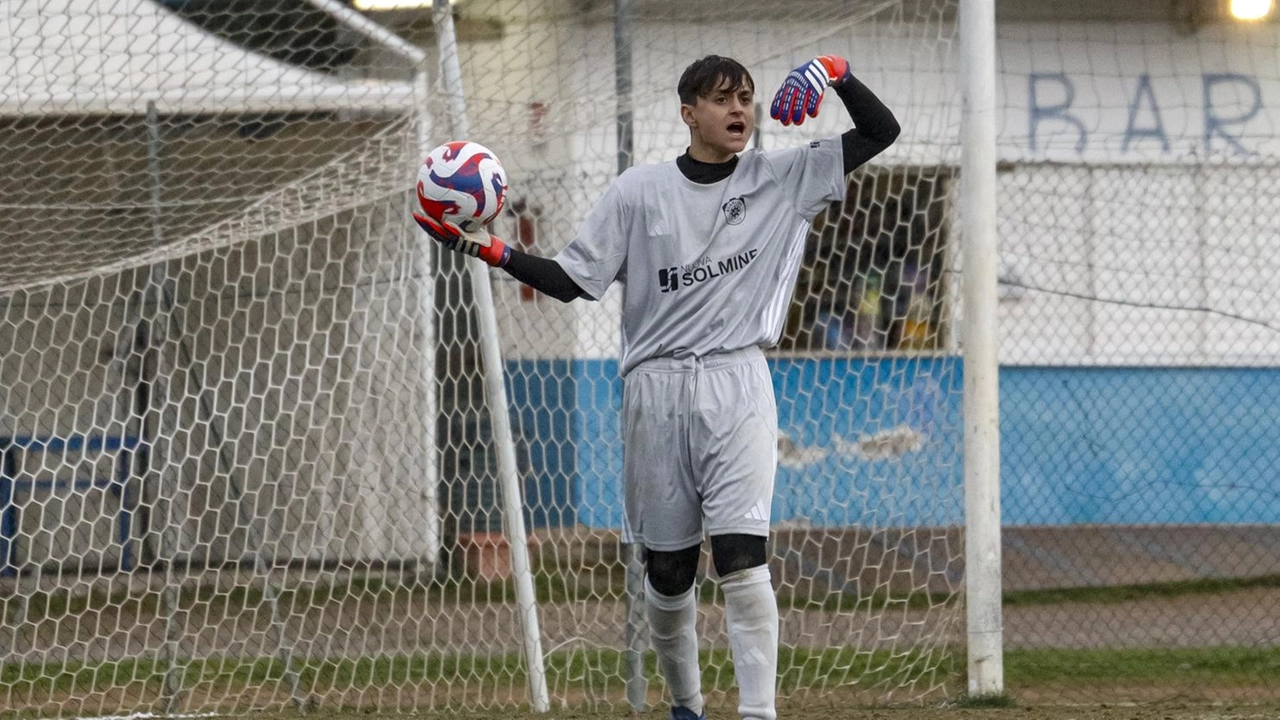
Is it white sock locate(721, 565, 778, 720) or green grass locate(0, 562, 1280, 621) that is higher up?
white sock locate(721, 565, 778, 720)

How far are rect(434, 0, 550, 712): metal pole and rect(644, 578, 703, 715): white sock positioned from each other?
1219 mm

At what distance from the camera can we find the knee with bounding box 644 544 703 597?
14.5 ft

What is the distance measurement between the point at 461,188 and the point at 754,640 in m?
1.46

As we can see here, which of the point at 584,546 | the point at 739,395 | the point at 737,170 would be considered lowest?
the point at 584,546

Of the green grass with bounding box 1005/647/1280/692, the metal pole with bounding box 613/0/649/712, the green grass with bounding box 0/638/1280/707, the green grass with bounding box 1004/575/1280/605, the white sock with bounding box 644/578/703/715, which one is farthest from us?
the green grass with bounding box 1004/575/1280/605

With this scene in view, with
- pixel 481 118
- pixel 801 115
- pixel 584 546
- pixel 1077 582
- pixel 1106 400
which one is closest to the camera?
pixel 801 115

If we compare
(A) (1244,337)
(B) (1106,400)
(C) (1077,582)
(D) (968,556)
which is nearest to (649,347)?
(D) (968,556)

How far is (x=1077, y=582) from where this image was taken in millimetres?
8812

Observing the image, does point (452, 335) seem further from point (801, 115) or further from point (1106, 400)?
point (1106, 400)

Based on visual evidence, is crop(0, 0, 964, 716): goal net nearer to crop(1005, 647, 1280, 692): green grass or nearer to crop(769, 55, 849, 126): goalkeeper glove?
crop(1005, 647, 1280, 692): green grass

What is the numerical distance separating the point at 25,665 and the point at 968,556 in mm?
3877

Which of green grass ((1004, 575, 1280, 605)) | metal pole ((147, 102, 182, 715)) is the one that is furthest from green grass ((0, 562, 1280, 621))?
green grass ((1004, 575, 1280, 605))

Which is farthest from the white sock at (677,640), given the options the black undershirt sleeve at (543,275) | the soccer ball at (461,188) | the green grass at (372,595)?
the green grass at (372,595)

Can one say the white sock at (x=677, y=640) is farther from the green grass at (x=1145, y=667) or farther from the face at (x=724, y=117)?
the green grass at (x=1145, y=667)
